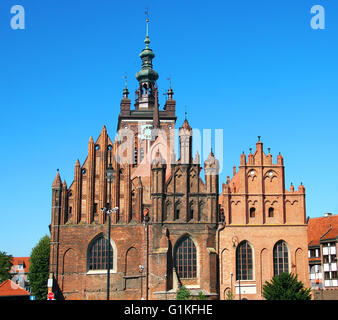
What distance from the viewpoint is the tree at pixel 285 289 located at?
4553 cm

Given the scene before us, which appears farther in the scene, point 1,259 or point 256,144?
point 1,259

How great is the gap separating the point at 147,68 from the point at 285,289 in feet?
153

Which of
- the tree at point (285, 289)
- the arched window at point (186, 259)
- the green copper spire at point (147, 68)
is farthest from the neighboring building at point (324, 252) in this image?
the green copper spire at point (147, 68)

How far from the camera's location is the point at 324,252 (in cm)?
6556

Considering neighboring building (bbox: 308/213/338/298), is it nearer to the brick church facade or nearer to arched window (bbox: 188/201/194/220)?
the brick church facade

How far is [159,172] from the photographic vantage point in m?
52.8

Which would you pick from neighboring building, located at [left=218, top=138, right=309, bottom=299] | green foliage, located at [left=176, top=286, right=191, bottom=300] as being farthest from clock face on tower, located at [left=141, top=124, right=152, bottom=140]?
green foliage, located at [left=176, top=286, right=191, bottom=300]

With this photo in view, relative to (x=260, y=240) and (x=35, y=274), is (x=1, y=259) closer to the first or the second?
(x=35, y=274)

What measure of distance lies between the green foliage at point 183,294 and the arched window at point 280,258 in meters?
10.0

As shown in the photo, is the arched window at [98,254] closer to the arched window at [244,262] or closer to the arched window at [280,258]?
the arched window at [244,262]

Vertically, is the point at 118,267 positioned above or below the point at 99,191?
below
